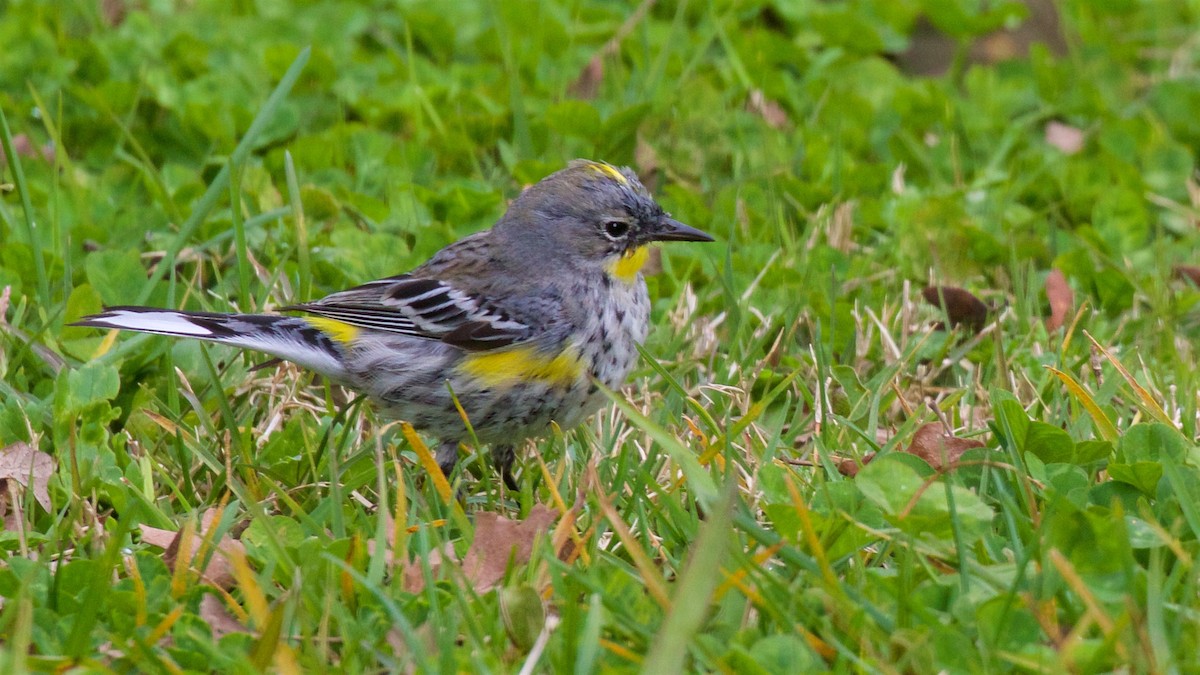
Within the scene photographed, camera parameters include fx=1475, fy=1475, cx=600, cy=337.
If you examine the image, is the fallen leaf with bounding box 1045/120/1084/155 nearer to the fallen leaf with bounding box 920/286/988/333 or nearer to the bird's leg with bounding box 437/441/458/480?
the fallen leaf with bounding box 920/286/988/333

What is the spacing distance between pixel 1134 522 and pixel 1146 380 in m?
1.13

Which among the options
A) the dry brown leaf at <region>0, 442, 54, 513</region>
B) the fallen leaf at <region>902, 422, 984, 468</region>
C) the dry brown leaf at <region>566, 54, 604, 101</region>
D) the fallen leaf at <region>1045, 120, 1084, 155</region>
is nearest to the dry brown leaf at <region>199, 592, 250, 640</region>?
the dry brown leaf at <region>0, 442, 54, 513</region>

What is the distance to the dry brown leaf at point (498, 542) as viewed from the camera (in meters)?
3.08

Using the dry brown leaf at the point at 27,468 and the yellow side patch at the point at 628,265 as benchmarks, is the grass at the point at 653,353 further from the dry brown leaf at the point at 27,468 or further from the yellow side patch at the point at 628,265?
the yellow side patch at the point at 628,265

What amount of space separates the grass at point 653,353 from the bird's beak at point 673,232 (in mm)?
376

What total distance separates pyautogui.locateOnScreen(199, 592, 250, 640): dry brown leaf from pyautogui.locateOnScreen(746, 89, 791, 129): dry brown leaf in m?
3.68

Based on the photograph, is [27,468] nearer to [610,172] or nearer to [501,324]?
[501,324]

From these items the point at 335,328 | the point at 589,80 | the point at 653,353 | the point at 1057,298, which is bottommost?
the point at 1057,298

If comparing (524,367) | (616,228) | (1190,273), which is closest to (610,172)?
(616,228)

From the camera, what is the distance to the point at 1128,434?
338cm

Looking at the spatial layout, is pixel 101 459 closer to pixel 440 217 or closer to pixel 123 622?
pixel 123 622

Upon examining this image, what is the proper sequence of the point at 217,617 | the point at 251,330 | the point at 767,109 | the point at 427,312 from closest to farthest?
the point at 217,617, the point at 251,330, the point at 427,312, the point at 767,109

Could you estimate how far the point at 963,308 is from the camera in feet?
15.4

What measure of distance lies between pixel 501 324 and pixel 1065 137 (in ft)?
10.8
